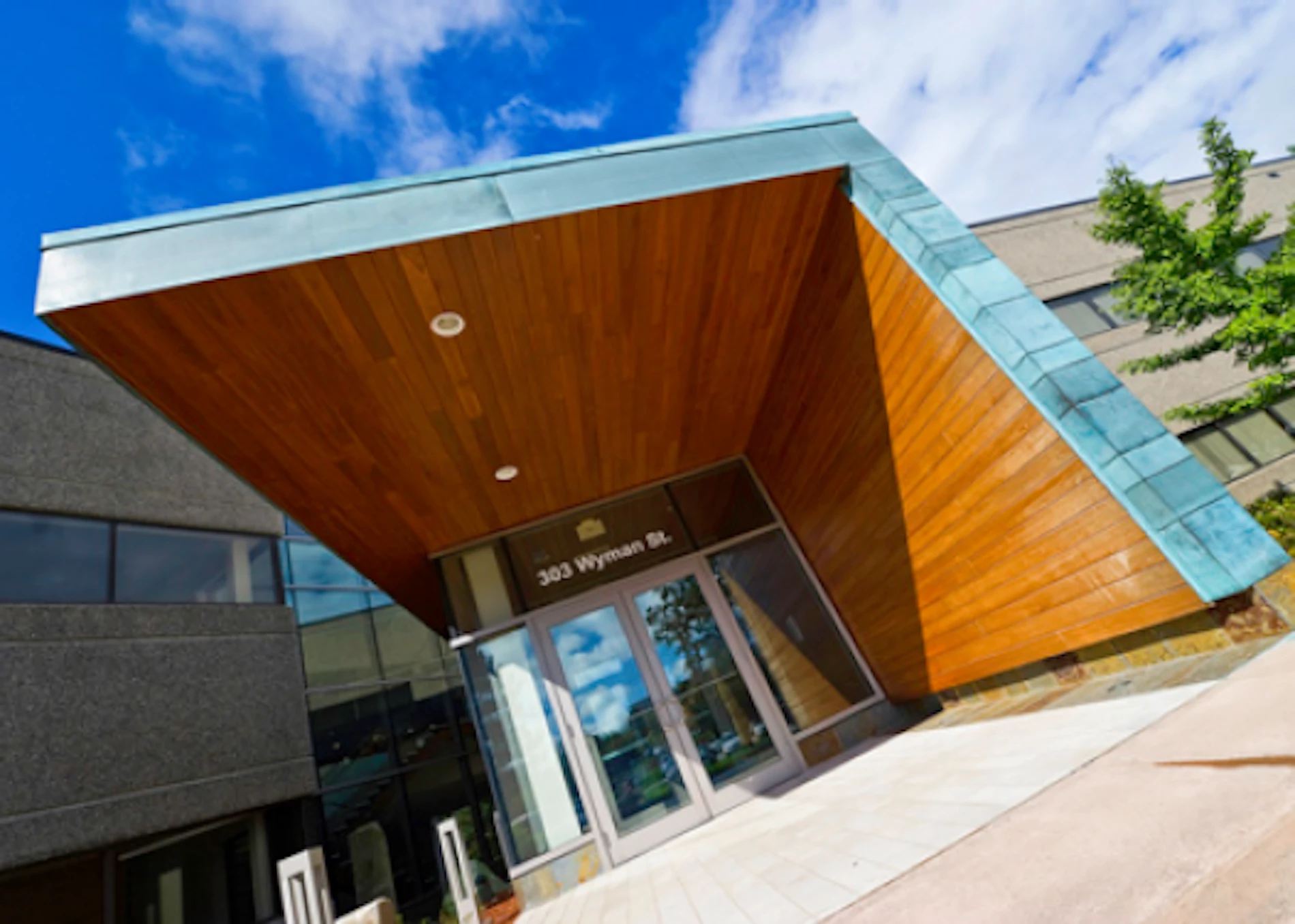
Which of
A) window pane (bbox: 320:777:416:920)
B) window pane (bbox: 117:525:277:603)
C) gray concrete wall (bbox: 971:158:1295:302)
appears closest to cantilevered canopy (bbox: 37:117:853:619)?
window pane (bbox: 117:525:277:603)

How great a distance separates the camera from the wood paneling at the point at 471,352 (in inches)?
117

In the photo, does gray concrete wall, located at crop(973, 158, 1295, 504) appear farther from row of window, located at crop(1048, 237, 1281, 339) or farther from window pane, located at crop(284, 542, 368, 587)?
window pane, located at crop(284, 542, 368, 587)

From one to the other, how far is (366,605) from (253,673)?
257 cm

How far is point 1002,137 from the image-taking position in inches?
1347

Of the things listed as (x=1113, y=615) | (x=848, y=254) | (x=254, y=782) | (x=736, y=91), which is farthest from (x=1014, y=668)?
(x=736, y=91)

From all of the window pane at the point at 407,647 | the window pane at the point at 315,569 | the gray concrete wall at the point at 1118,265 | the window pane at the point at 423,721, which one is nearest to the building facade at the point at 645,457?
the window pane at the point at 315,569

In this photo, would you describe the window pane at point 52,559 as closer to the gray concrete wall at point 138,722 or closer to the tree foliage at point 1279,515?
the gray concrete wall at point 138,722

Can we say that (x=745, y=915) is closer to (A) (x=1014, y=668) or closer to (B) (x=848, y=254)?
(A) (x=1014, y=668)

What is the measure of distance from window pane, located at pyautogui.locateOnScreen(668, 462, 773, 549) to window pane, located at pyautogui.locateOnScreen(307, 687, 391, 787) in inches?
252

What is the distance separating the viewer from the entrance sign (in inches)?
234

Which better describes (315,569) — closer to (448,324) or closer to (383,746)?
(383,746)

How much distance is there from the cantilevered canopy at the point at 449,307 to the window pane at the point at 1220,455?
9.98 m

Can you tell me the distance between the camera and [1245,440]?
10047 mm

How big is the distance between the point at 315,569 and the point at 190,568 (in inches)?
77.3
